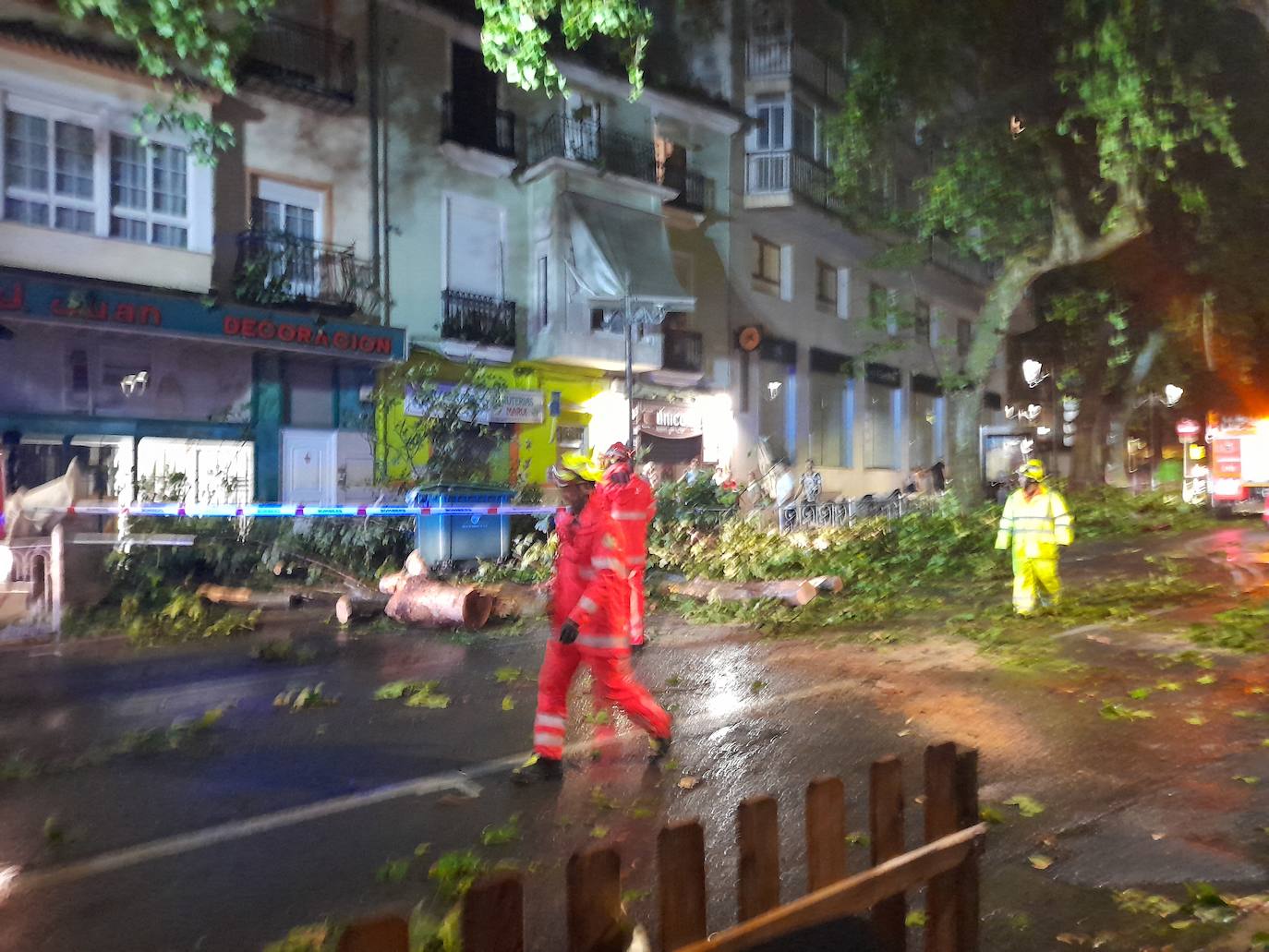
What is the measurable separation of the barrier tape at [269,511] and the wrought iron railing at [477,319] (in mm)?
5527

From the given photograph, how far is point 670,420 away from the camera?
887 inches

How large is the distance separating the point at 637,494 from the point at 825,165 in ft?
66.4

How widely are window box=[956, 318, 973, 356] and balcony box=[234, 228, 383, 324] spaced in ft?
74.5

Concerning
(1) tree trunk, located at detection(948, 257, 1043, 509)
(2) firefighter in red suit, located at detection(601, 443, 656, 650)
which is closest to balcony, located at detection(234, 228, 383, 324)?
(2) firefighter in red suit, located at detection(601, 443, 656, 650)

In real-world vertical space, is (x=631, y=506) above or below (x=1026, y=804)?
above

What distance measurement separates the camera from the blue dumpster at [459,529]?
42.5 feet

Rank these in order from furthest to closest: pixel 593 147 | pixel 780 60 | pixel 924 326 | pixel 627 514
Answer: pixel 924 326 → pixel 780 60 → pixel 593 147 → pixel 627 514

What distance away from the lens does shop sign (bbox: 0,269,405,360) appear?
508 inches

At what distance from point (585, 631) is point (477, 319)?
1439 centimetres

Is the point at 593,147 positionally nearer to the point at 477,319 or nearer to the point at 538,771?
the point at 477,319

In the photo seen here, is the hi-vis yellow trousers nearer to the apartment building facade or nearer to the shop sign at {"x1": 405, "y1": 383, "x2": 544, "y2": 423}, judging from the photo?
the shop sign at {"x1": 405, "y1": 383, "x2": 544, "y2": 423}

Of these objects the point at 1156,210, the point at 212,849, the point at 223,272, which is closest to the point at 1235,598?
the point at 212,849

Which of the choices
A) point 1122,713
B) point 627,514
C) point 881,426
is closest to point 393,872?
point 627,514

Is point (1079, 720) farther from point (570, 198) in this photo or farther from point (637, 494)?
point (570, 198)
